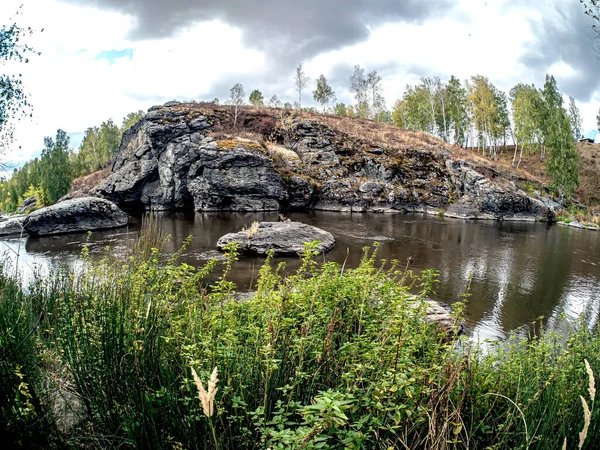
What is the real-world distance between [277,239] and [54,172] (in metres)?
50.2

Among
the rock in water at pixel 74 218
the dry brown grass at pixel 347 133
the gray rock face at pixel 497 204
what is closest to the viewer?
the rock in water at pixel 74 218

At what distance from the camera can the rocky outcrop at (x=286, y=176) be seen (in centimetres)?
3491

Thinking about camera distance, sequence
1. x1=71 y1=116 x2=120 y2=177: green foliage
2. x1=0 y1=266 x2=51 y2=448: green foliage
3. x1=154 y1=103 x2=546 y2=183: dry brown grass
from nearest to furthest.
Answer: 1. x1=0 y1=266 x2=51 y2=448: green foliage
2. x1=154 y1=103 x2=546 y2=183: dry brown grass
3. x1=71 y1=116 x2=120 y2=177: green foliage

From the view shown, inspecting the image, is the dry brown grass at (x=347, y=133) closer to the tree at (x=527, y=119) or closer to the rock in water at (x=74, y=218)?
the tree at (x=527, y=119)

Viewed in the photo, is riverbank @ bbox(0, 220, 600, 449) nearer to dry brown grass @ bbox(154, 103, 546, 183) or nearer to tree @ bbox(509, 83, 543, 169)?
dry brown grass @ bbox(154, 103, 546, 183)

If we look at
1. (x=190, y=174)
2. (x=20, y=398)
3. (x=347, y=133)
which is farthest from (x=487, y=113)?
(x=20, y=398)

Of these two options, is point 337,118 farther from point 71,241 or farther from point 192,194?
point 71,241

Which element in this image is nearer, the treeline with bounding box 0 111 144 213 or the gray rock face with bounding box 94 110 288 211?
the gray rock face with bounding box 94 110 288 211

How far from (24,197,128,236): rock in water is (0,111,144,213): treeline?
35.6 m

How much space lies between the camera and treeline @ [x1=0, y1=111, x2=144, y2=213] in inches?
2076

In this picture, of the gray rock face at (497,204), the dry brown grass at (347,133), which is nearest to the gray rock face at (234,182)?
the dry brown grass at (347,133)

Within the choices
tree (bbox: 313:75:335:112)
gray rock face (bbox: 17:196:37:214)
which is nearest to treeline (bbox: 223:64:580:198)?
tree (bbox: 313:75:335:112)

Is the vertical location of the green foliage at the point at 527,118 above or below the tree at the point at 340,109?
below

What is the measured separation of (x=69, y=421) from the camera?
3.12m
